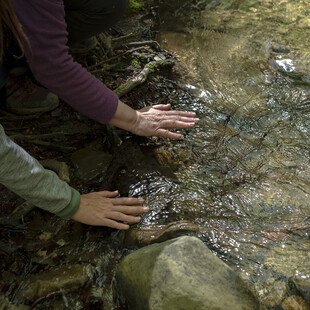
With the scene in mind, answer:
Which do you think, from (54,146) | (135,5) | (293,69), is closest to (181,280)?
(54,146)

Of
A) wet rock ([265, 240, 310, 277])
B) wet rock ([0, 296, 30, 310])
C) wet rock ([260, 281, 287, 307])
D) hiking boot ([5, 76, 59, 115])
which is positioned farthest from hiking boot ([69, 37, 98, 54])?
wet rock ([260, 281, 287, 307])

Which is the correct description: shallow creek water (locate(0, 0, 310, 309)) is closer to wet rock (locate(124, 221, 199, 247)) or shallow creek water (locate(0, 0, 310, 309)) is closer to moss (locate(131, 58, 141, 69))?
wet rock (locate(124, 221, 199, 247))

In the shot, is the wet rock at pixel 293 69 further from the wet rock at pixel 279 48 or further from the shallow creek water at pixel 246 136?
the wet rock at pixel 279 48

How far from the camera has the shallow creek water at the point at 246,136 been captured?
2.04 metres

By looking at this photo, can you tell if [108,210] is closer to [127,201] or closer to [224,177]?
[127,201]

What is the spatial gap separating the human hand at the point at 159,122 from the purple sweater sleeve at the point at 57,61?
0.75 ft

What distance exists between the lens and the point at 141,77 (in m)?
2.86

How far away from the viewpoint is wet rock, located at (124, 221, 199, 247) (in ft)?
6.68

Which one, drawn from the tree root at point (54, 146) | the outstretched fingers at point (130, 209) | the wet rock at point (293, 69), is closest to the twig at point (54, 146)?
the tree root at point (54, 146)

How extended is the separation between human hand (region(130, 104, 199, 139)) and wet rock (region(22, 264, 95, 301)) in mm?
800

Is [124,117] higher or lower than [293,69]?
higher

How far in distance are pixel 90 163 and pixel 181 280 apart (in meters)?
1.04

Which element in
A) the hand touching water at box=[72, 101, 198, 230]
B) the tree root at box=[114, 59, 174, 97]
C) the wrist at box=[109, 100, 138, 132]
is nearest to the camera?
the hand touching water at box=[72, 101, 198, 230]

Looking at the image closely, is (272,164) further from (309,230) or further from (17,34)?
(17,34)
